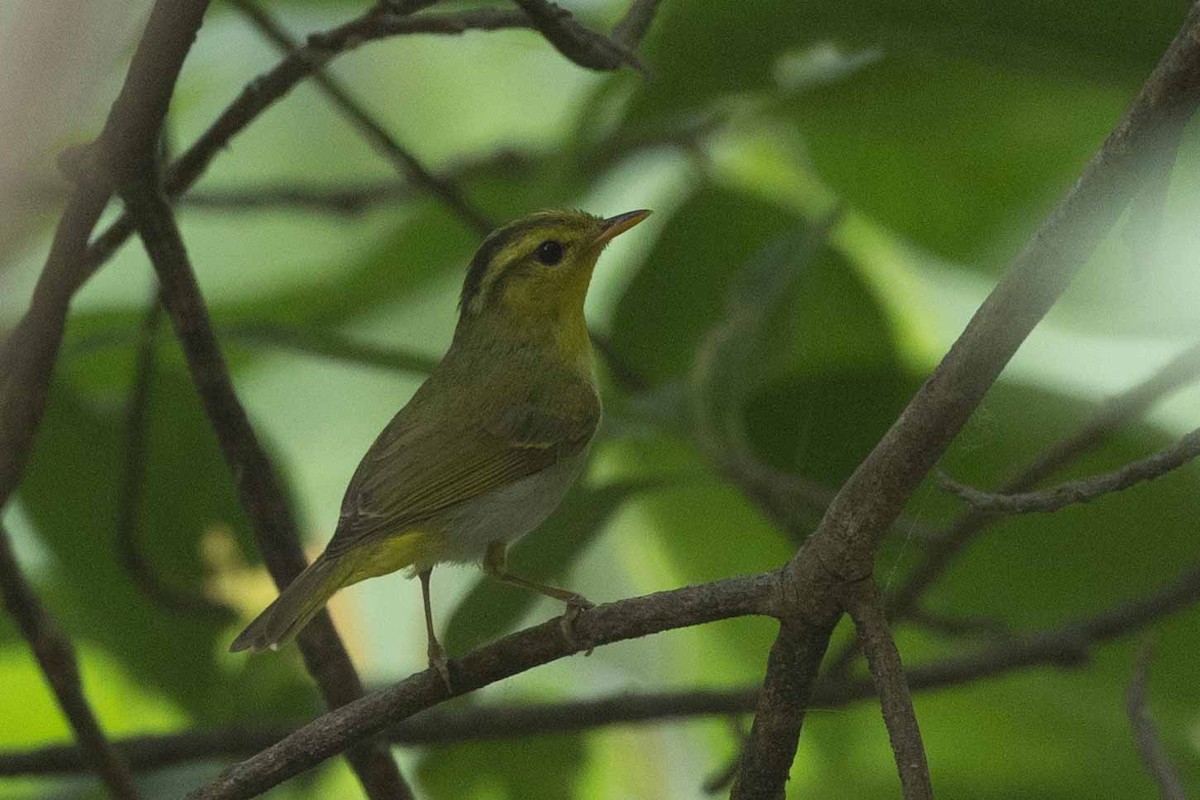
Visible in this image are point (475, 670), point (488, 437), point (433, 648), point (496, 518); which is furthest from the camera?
point (488, 437)

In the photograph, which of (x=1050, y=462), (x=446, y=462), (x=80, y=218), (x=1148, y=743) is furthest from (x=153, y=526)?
(x=1148, y=743)

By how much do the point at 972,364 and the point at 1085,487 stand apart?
0.18 m

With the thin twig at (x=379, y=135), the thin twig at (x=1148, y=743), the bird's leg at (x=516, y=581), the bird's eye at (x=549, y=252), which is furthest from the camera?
the bird's eye at (x=549, y=252)

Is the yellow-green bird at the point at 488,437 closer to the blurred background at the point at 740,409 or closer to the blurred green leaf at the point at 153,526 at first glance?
the blurred background at the point at 740,409

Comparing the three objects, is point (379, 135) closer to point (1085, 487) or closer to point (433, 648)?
point (433, 648)

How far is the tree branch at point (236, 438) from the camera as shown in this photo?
1.72 m

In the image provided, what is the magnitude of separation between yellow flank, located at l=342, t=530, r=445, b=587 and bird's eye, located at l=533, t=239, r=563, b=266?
2.58 feet

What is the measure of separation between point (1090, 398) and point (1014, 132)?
674mm

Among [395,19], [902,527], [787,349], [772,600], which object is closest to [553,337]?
[787,349]

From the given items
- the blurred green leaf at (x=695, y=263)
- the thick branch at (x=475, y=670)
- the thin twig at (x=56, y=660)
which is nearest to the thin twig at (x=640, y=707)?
the thin twig at (x=56, y=660)

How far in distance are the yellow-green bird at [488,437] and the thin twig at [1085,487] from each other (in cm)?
75

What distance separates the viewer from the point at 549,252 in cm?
295

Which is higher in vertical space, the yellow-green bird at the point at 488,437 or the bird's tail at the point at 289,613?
the yellow-green bird at the point at 488,437

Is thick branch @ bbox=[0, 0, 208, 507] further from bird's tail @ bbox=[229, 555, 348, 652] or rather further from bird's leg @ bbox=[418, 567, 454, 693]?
bird's leg @ bbox=[418, 567, 454, 693]
